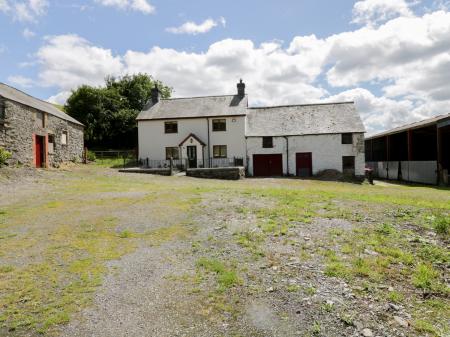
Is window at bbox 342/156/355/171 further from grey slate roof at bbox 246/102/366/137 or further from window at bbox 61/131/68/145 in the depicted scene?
window at bbox 61/131/68/145

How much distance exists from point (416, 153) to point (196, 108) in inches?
887

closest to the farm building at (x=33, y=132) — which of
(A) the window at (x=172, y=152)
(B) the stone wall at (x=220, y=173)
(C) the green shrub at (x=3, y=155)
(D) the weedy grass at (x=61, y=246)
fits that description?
(C) the green shrub at (x=3, y=155)

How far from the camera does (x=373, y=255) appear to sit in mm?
7355

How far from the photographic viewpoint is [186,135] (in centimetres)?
3503

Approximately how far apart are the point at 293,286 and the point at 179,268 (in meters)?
2.32

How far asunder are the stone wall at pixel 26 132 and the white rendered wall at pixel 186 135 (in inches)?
294

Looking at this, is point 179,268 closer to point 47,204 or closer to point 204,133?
point 47,204

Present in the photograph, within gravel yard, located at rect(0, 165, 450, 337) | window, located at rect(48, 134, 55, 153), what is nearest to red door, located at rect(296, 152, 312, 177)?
gravel yard, located at rect(0, 165, 450, 337)

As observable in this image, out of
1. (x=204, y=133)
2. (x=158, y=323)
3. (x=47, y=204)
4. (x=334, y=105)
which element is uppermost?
(x=334, y=105)

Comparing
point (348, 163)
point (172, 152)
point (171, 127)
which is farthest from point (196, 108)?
point (348, 163)

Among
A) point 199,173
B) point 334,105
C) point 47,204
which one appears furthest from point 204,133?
point 47,204

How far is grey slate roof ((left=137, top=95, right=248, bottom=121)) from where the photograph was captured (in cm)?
3481

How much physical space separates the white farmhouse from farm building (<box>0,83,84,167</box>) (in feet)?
24.3

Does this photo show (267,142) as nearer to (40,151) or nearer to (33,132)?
(40,151)
